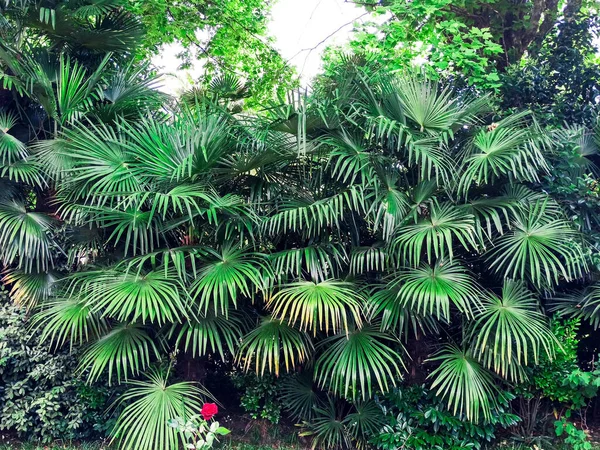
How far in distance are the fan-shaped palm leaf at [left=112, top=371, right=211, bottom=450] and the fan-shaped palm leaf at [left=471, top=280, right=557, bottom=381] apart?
7.53 feet

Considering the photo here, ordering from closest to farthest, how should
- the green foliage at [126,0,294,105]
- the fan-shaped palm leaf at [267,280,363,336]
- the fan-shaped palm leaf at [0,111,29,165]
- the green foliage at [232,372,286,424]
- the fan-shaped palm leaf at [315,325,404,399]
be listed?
1. the fan-shaped palm leaf at [267,280,363,336]
2. the fan-shaped palm leaf at [315,325,404,399]
3. the fan-shaped palm leaf at [0,111,29,165]
4. the green foliage at [232,372,286,424]
5. the green foliage at [126,0,294,105]

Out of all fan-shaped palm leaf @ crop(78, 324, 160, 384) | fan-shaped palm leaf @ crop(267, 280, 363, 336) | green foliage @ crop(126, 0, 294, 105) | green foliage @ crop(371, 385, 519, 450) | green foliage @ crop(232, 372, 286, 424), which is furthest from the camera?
green foliage @ crop(126, 0, 294, 105)

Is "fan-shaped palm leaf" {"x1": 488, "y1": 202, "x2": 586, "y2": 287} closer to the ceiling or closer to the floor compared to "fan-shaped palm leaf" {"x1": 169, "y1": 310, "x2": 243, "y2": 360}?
closer to the ceiling

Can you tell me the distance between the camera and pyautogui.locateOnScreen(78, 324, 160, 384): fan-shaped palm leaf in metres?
4.05

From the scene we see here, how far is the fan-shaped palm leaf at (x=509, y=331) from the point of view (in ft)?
13.0

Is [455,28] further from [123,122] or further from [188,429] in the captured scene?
[188,429]

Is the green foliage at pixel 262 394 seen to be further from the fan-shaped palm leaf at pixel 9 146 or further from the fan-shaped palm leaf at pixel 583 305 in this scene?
the fan-shaped palm leaf at pixel 9 146

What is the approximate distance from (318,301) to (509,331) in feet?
4.82

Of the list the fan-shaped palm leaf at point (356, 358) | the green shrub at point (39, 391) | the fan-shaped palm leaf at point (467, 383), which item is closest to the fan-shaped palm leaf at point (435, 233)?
the fan-shaped palm leaf at point (356, 358)

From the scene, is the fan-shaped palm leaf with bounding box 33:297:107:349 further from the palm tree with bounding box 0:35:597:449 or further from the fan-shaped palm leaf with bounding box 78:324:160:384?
the fan-shaped palm leaf with bounding box 78:324:160:384

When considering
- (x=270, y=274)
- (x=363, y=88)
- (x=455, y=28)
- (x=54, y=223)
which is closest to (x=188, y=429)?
(x=270, y=274)

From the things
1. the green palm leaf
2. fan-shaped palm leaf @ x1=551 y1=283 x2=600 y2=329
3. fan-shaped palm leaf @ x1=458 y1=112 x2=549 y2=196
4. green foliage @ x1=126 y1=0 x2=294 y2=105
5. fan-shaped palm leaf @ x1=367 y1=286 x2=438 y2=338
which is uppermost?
green foliage @ x1=126 y1=0 x2=294 y2=105

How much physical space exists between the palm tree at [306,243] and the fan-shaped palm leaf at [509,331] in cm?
2

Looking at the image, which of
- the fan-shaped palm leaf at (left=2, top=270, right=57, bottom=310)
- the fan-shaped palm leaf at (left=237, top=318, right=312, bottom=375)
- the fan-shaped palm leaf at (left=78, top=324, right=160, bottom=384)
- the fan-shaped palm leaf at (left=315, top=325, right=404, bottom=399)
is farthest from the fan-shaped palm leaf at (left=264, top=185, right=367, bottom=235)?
the fan-shaped palm leaf at (left=2, top=270, right=57, bottom=310)
